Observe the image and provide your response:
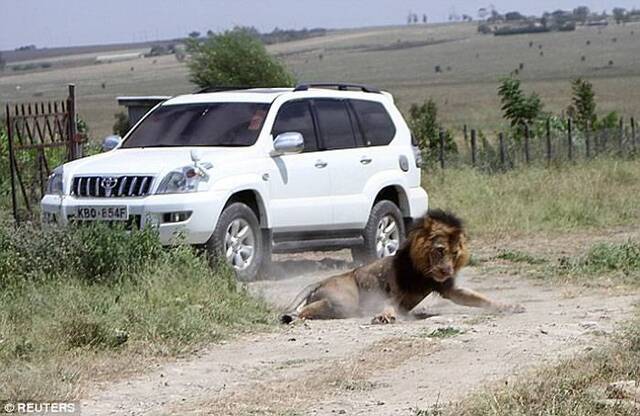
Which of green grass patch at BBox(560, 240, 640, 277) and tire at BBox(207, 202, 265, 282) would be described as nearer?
tire at BBox(207, 202, 265, 282)

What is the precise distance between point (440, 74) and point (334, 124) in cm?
8634

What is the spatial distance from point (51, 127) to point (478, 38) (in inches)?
5391

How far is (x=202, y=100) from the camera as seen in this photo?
14000 millimetres

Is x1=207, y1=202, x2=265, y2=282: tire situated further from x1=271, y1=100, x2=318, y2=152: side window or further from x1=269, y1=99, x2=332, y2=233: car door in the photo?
x1=271, y1=100, x2=318, y2=152: side window

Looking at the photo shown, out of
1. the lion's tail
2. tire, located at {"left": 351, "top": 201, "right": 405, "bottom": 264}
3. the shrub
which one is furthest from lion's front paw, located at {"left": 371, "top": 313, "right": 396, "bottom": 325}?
tire, located at {"left": 351, "top": 201, "right": 405, "bottom": 264}

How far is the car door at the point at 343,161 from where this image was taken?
14.0 metres

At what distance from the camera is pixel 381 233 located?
47.7 ft

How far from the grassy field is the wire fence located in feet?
52.9

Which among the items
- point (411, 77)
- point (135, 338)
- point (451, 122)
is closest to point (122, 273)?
point (135, 338)

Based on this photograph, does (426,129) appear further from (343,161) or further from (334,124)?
(343,161)

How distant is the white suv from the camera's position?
484 inches

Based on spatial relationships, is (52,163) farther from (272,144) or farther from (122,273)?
(122,273)

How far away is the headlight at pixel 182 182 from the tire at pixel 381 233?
2477mm

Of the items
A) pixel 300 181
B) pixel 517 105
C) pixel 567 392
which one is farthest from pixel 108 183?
pixel 517 105
